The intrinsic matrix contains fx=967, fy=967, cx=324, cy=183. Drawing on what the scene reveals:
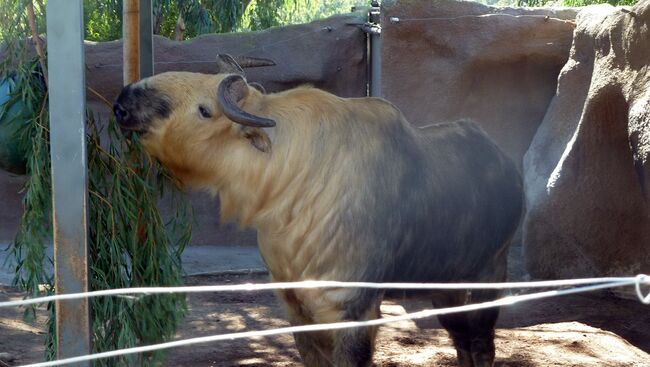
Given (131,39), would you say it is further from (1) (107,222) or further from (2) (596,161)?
(2) (596,161)

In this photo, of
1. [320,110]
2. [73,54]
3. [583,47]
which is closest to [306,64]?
[583,47]

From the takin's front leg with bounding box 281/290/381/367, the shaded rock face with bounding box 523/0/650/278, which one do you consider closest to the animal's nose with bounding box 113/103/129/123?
the takin's front leg with bounding box 281/290/381/367

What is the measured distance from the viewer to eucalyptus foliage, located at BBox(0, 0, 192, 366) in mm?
3771

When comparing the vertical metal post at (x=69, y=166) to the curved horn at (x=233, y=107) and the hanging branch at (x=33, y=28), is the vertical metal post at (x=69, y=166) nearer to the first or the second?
the hanging branch at (x=33, y=28)

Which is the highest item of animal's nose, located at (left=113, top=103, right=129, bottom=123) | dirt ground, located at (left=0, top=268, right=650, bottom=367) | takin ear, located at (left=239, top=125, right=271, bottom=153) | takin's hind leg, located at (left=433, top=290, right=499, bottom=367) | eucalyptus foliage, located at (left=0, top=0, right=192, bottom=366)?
animal's nose, located at (left=113, top=103, right=129, bottom=123)

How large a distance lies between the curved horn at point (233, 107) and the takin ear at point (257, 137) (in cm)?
12

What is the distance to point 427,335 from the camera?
6.16 m

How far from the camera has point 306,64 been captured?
8.87 metres

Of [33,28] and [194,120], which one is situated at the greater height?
[33,28]

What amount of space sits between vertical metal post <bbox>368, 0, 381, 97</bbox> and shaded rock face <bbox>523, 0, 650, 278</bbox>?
61.4 inches

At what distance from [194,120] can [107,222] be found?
1.79 feet

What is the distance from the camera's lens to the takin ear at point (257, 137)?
4.04 meters

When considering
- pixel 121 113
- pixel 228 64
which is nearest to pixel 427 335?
pixel 228 64

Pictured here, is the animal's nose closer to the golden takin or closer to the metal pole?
the golden takin
